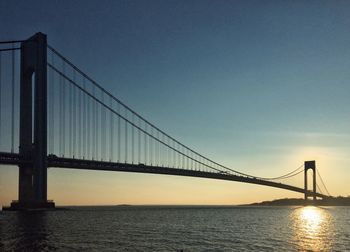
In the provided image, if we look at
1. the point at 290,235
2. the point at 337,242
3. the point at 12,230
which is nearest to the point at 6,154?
the point at 12,230

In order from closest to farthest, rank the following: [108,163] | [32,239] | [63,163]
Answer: [32,239], [63,163], [108,163]

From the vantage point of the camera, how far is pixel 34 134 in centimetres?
7300

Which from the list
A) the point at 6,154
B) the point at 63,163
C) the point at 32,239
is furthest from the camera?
the point at 63,163

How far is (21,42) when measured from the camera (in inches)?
3120

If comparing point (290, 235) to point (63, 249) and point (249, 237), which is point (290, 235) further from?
point (63, 249)

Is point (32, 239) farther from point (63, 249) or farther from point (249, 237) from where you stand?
point (249, 237)

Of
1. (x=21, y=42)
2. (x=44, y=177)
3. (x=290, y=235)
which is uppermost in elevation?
(x=21, y=42)

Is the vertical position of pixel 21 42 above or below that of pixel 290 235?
above

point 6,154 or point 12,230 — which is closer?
point 12,230

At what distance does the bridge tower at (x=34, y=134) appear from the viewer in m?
72.1

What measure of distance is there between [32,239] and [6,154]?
35758 millimetres

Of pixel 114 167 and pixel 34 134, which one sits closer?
pixel 34 134

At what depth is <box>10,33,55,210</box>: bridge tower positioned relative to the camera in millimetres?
72062

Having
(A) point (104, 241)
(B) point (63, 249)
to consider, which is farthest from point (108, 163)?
(B) point (63, 249)
